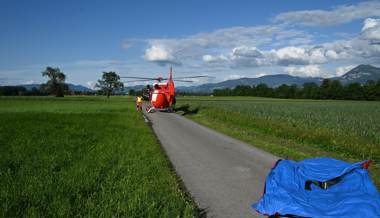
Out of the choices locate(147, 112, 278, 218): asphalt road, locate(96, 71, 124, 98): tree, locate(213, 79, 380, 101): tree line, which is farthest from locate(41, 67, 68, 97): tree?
locate(147, 112, 278, 218): asphalt road

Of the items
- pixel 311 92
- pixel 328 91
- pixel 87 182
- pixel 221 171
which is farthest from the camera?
pixel 311 92

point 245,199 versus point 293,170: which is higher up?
point 293,170

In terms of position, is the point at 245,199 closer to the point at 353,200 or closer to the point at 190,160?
the point at 353,200

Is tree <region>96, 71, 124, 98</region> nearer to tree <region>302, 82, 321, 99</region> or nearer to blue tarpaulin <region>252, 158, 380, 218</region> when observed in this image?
tree <region>302, 82, 321, 99</region>

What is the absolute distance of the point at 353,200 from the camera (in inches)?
200

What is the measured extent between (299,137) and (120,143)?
28.6ft

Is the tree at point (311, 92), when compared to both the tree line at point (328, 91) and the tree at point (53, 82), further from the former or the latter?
the tree at point (53, 82)

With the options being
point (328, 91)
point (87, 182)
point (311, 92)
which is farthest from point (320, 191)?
point (311, 92)

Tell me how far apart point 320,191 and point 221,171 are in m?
3.27

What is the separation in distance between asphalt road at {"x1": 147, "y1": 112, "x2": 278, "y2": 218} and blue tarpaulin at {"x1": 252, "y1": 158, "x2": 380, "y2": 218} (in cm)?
56

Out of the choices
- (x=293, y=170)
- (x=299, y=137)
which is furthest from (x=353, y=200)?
(x=299, y=137)

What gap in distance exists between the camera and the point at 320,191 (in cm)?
598

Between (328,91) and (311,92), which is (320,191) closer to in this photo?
(328,91)

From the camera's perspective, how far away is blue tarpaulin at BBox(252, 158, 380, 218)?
490 cm
